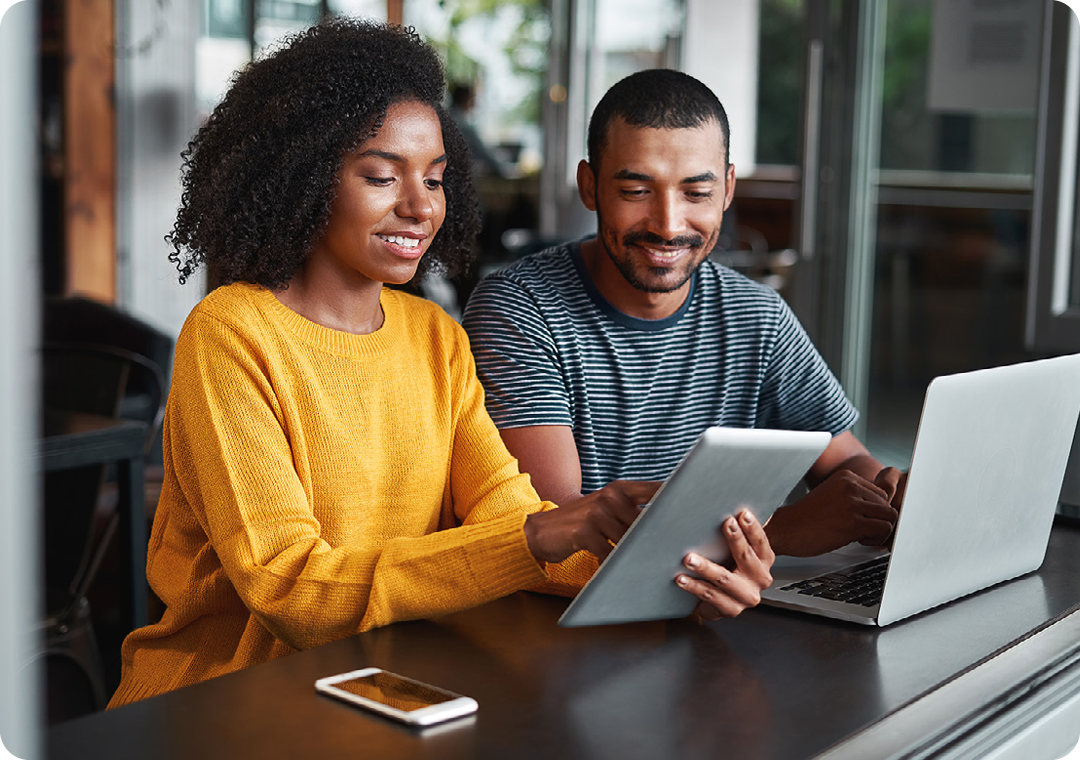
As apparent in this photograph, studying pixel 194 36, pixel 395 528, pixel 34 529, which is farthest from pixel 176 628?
pixel 194 36

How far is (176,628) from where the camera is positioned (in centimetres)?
132

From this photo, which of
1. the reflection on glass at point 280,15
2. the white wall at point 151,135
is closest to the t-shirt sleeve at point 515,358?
the white wall at point 151,135

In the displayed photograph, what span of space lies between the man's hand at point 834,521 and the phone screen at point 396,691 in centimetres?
56

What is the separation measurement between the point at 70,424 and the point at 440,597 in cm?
138

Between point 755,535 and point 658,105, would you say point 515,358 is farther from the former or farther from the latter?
point 755,535

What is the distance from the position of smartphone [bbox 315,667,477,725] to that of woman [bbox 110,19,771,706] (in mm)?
165

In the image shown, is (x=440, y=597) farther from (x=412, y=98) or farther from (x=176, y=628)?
(x=412, y=98)

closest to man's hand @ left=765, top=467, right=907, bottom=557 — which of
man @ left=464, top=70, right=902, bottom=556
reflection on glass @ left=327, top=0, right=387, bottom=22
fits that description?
man @ left=464, top=70, right=902, bottom=556

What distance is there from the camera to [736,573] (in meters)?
1.11

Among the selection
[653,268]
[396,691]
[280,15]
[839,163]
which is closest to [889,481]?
[653,268]

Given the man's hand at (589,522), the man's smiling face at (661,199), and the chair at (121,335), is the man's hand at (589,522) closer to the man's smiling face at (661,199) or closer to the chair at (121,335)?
the man's smiling face at (661,199)

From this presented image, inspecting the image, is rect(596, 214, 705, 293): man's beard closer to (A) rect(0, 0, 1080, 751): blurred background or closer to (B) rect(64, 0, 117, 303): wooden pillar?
(A) rect(0, 0, 1080, 751): blurred background

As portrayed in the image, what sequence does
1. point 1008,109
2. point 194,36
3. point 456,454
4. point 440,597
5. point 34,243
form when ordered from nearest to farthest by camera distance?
point 34,243, point 440,597, point 456,454, point 1008,109, point 194,36

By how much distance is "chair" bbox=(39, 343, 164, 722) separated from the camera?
Result: 237cm
